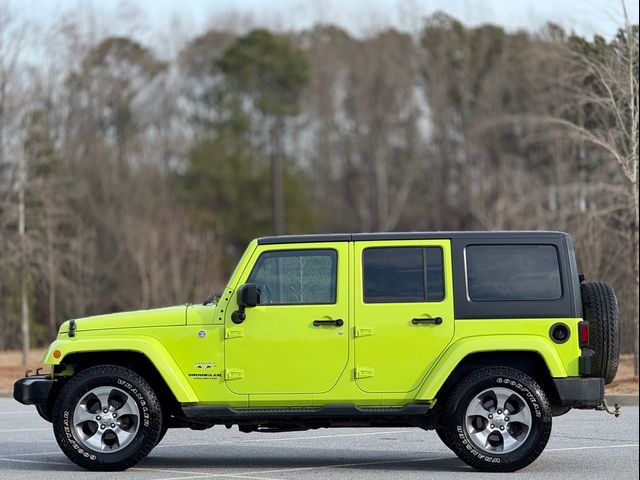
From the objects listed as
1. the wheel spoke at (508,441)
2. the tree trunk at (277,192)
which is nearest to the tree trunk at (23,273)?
the wheel spoke at (508,441)

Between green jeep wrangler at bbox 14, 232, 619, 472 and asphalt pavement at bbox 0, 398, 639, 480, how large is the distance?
38 centimetres

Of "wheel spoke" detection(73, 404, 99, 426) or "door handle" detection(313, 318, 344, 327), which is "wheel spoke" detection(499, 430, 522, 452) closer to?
"door handle" detection(313, 318, 344, 327)

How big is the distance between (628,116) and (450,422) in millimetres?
11694

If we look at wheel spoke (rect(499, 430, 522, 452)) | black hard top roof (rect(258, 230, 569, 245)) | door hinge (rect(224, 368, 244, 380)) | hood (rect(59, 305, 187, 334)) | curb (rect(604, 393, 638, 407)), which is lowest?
curb (rect(604, 393, 638, 407))

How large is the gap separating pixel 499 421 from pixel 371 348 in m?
1.20

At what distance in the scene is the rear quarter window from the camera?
1095 cm

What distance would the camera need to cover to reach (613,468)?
36.3 feet

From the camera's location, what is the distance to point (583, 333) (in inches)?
424

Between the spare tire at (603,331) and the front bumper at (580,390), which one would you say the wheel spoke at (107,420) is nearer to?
the front bumper at (580,390)

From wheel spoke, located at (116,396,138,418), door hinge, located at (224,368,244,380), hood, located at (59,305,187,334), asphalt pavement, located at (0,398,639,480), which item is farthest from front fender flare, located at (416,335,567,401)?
wheel spoke, located at (116,396,138,418)

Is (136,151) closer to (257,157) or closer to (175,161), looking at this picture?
(175,161)

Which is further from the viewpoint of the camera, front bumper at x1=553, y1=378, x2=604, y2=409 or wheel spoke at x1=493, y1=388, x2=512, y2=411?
wheel spoke at x1=493, y1=388, x2=512, y2=411

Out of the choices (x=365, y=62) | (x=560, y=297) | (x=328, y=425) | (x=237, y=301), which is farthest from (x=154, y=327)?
(x=365, y=62)

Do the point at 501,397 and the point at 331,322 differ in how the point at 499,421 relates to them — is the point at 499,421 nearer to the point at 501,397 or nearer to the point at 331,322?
the point at 501,397
